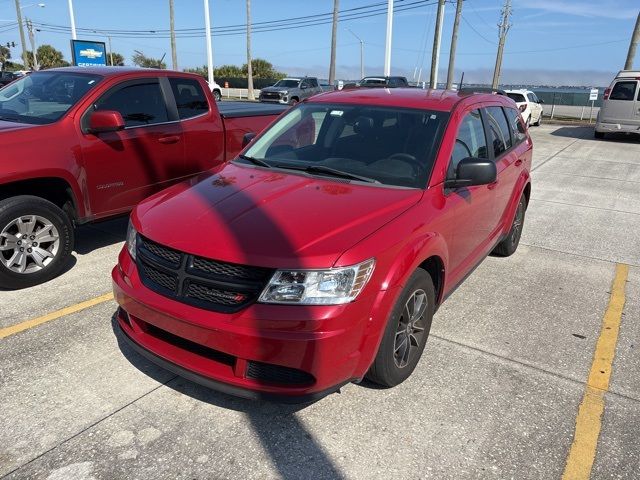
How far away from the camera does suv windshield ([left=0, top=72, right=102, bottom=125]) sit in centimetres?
482

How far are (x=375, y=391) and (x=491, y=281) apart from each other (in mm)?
2355

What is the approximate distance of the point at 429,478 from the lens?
2.46 meters

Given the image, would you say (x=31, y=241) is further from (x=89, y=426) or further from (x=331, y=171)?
(x=331, y=171)

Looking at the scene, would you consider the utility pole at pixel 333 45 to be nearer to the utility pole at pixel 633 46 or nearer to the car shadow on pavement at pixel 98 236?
the utility pole at pixel 633 46

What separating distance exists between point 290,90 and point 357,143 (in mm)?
26375

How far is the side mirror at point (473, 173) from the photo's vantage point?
333cm

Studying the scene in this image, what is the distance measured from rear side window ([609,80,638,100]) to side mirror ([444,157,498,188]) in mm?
16765

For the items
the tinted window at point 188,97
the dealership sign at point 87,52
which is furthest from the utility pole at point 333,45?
the tinted window at point 188,97

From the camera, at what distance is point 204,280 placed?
2.57m

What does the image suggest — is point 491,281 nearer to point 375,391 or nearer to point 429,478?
point 375,391

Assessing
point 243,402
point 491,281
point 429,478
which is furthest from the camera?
point 491,281

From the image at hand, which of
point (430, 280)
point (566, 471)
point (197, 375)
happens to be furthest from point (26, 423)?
point (566, 471)

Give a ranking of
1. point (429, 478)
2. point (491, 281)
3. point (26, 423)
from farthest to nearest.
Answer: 1. point (491, 281)
2. point (26, 423)
3. point (429, 478)

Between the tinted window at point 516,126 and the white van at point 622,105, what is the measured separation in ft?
45.7
